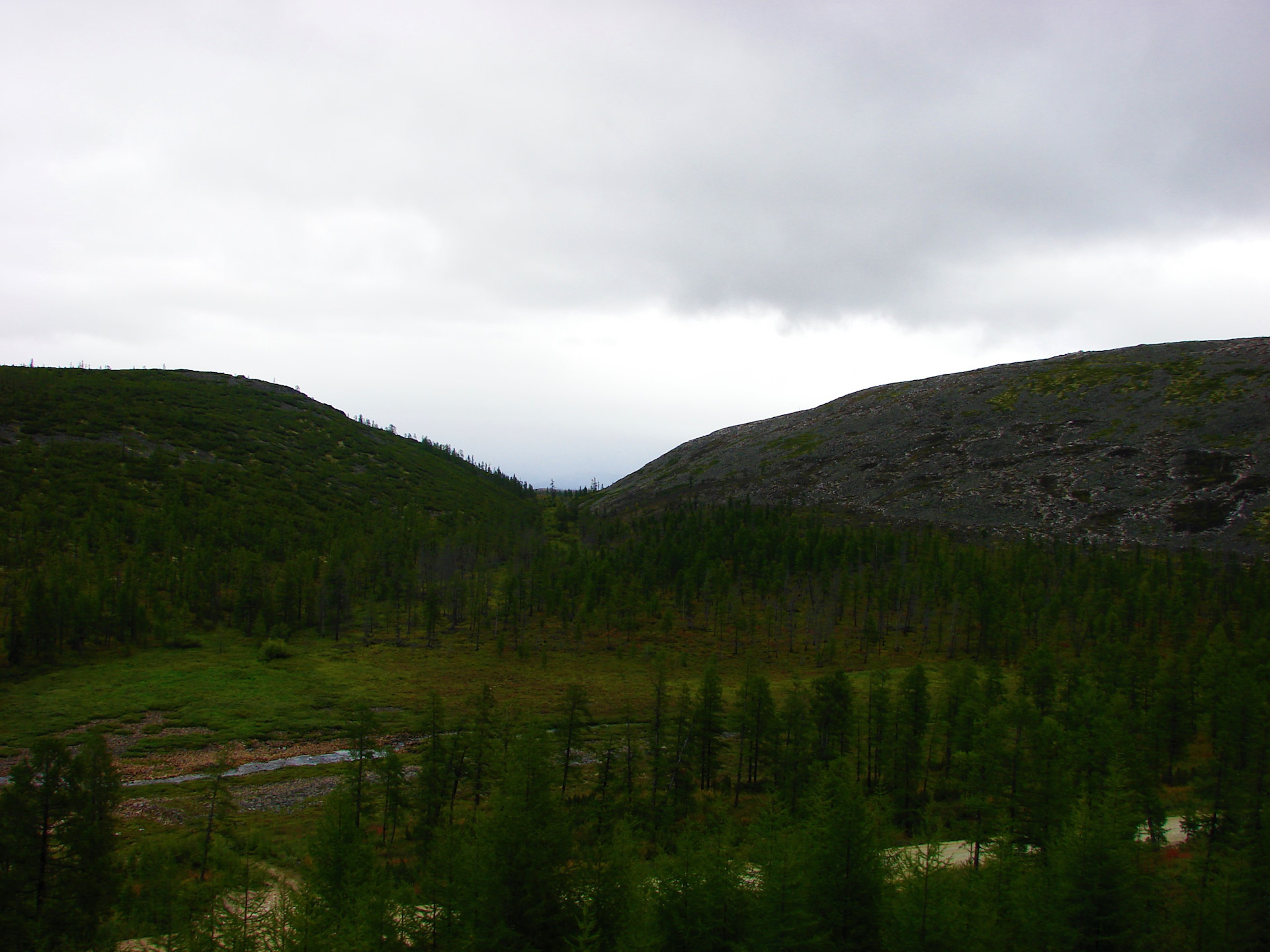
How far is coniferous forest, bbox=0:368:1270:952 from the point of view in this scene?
31.0 metres

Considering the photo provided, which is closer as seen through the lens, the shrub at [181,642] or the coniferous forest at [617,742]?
the coniferous forest at [617,742]

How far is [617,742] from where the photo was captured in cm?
6619

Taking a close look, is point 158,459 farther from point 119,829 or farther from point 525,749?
point 525,749

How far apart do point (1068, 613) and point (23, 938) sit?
129 metres

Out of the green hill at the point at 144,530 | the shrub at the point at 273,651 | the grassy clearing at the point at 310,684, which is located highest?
the green hill at the point at 144,530

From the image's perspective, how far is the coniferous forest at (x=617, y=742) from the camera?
3103 centimetres

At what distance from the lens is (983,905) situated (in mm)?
29750

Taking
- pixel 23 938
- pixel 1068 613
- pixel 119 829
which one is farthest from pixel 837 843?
pixel 1068 613

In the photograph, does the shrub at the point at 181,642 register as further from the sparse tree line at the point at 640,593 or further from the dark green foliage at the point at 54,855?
the dark green foliage at the point at 54,855

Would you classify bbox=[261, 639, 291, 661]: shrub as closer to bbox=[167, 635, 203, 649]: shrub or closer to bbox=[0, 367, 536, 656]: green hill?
bbox=[167, 635, 203, 649]: shrub

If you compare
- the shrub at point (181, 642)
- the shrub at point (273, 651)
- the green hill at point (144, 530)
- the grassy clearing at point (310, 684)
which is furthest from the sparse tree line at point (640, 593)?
the shrub at point (273, 651)

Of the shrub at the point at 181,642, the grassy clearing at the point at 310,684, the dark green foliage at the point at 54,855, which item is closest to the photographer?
the dark green foliage at the point at 54,855

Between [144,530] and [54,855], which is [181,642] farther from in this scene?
[54,855]

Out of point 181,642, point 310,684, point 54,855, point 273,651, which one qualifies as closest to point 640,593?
point 310,684
